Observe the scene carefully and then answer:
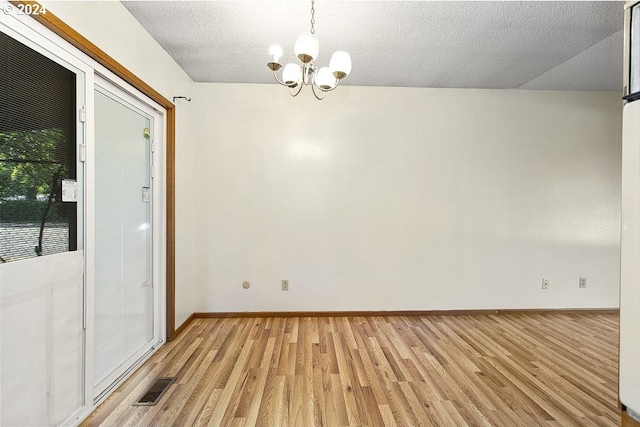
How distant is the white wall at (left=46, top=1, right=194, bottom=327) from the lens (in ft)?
5.68

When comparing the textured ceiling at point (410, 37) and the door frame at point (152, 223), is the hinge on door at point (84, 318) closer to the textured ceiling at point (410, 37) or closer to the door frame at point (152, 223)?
the door frame at point (152, 223)

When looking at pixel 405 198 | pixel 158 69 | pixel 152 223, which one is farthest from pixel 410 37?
pixel 152 223

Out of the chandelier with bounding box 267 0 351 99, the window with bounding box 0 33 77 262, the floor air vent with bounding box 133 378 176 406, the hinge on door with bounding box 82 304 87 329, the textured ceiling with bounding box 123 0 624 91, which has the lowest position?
the floor air vent with bounding box 133 378 176 406

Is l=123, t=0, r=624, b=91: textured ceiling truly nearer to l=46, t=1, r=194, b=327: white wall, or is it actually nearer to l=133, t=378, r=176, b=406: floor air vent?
l=46, t=1, r=194, b=327: white wall

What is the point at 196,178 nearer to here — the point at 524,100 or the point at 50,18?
the point at 50,18

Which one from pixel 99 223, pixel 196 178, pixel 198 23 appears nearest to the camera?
pixel 99 223

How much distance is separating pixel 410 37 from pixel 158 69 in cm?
223

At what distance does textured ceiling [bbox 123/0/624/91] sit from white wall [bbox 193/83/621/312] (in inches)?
13.8

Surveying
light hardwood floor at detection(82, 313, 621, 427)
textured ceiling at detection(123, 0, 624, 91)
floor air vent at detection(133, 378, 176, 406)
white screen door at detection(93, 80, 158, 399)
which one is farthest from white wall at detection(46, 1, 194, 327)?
floor air vent at detection(133, 378, 176, 406)

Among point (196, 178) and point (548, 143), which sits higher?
point (548, 143)

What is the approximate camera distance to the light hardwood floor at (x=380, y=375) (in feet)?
5.87

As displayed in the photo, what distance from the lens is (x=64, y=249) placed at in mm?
1615

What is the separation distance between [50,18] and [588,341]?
4807 millimetres

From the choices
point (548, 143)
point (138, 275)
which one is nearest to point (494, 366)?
point (548, 143)
